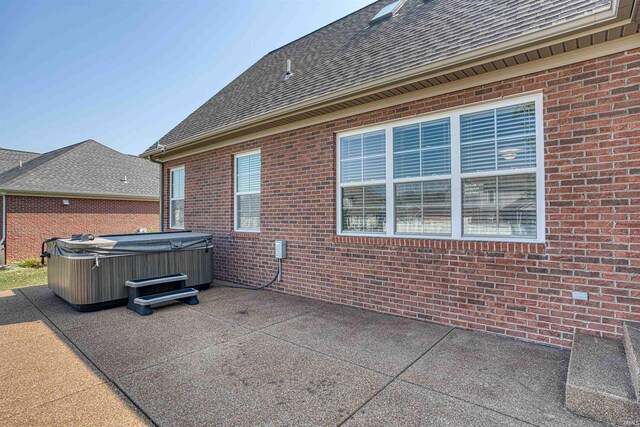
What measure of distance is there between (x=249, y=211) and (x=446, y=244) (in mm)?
4346

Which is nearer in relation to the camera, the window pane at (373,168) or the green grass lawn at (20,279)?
the window pane at (373,168)

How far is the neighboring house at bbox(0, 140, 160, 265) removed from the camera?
12.6 meters

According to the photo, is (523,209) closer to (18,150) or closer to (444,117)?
(444,117)

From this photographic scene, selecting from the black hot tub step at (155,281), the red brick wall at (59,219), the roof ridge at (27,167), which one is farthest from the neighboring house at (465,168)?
the roof ridge at (27,167)

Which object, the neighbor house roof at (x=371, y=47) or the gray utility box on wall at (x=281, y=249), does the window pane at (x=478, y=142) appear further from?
the gray utility box on wall at (x=281, y=249)

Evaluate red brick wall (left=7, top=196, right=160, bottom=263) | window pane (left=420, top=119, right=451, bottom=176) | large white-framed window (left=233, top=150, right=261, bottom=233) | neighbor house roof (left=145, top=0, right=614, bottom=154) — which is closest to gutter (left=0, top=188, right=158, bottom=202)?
red brick wall (left=7, top=196, right=160, bottom=263)

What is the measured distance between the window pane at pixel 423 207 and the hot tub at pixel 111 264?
160 inches

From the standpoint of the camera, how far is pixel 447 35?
456cm

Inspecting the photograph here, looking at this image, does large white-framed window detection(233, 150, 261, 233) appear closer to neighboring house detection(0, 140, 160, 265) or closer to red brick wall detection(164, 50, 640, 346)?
red brick wall detection(164, 50, 640, 346)

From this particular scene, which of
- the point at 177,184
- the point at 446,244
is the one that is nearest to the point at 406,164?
the point at 446,244

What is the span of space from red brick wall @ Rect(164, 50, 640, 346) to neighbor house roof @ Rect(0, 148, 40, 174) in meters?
18.6

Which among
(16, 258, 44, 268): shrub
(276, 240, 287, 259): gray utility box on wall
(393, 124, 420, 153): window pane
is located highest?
(393, 124, 420, 153): window pane

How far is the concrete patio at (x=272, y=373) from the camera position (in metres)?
2.34

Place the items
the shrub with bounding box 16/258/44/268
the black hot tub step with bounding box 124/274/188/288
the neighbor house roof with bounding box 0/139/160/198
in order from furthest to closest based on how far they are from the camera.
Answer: the neighbor house roof with bounding box 0/139/160/198 < the shrub with bounding box 16/258/44/268 < the black hot tub step with bounding box 124/274/188/288
